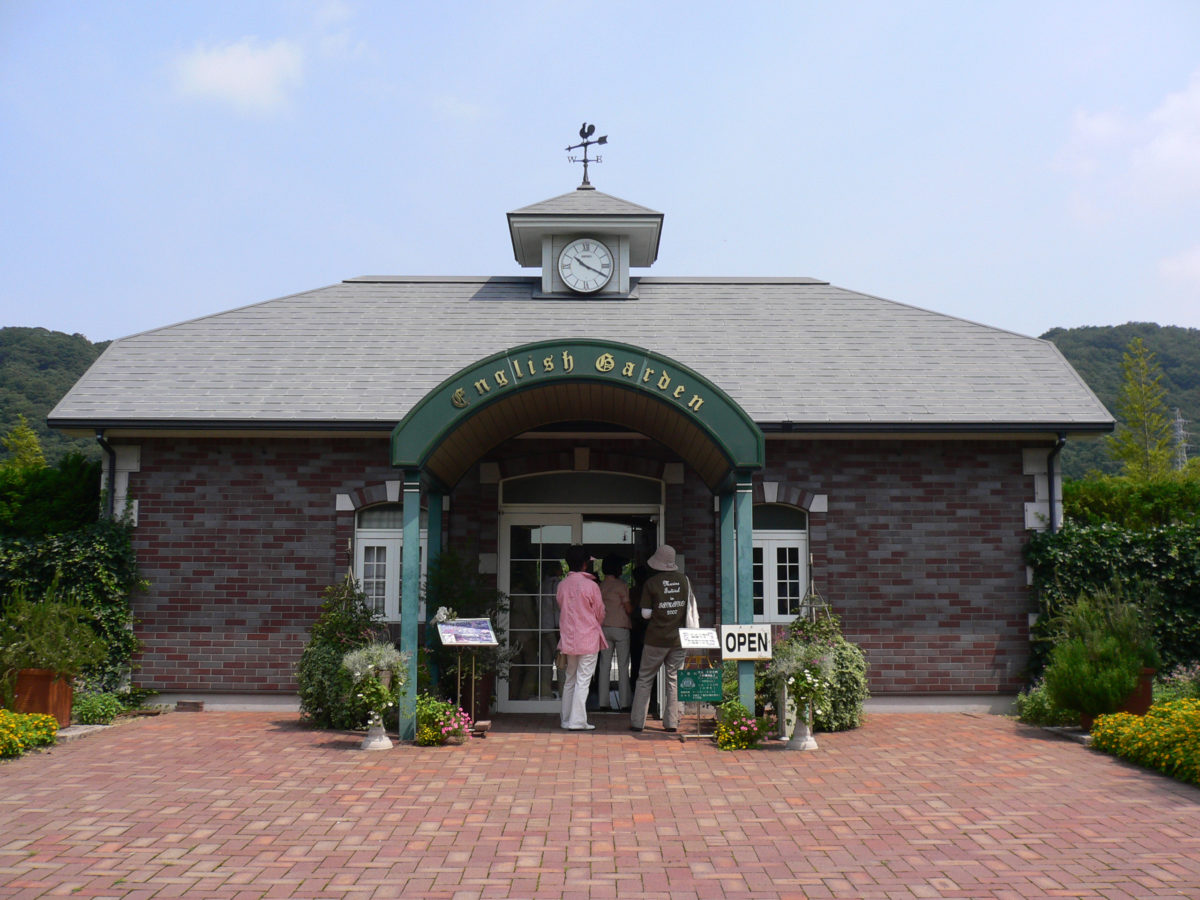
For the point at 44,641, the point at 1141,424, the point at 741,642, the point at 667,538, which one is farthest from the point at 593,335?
the point at 1141,424

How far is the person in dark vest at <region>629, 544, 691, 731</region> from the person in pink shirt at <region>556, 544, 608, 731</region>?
50 centimetres

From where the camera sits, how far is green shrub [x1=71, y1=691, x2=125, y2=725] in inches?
410

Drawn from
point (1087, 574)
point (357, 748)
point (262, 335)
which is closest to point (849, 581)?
point (1087, 574)

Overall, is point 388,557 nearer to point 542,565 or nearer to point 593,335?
point 542,565

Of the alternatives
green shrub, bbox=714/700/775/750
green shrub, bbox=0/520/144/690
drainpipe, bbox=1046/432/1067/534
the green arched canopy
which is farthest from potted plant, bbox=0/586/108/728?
drainpipe, bbox=1046/432/1067/534

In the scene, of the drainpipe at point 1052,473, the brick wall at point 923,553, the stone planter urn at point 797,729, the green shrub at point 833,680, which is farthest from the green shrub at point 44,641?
the drainpipe at point 1052,473

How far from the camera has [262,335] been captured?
1377 centimetres

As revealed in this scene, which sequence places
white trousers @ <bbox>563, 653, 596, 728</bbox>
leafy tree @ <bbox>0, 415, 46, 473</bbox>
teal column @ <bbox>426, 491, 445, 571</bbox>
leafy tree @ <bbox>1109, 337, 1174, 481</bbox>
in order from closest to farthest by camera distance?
white trousers @ <bbox>563, 653, 596, 728</bbox>, teal column @ <bbox>426, 491, 445, 571</bbox>, leafy tree @ <bbox>0, 415, 46, 473</bbox>, leafy tree @ <bbox>1109, 337, 1174, 481</bbox>

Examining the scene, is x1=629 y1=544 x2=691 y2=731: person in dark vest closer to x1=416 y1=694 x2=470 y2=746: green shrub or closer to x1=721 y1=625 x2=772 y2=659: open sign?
x1=721 y1=625 x2=772 y2=659: open sign

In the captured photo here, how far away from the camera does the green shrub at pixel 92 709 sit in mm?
10406

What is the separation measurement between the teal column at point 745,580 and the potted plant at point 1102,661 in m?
3.30

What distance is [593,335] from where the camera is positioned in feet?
43.9

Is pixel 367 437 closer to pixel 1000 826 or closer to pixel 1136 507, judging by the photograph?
pixel 1000 826

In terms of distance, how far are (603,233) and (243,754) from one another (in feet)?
31.6
